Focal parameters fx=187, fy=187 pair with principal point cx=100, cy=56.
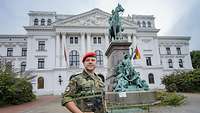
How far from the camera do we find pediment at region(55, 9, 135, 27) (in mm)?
40312

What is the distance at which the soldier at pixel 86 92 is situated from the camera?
246 centimetres

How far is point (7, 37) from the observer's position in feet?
140

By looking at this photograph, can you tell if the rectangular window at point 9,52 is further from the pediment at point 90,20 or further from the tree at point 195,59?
the tree at point 195,59

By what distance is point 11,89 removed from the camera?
55.3 ft

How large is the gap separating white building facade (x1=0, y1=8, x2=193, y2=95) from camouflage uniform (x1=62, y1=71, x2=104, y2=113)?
35100 mm

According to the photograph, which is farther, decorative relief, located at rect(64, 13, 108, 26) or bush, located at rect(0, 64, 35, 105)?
decorative relief, located at rect(64, 13, 108, 26)

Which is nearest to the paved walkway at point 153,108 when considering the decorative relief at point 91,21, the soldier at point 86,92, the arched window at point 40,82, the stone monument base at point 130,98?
the stone monument base at point 130,98

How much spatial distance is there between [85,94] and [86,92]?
0.10ft

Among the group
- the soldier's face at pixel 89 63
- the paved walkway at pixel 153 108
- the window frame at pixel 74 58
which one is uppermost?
the window frame at pixel 74 58

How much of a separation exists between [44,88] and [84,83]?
37.7 metres

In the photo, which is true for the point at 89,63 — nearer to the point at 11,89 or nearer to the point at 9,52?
the point at 11,89

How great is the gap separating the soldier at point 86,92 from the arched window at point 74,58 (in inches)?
1448

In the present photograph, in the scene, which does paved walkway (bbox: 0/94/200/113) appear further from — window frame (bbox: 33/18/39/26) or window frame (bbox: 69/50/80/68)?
window frame (bbox: 33/18/39/26)

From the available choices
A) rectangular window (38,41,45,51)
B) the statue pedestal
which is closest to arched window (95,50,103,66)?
rectangular window (38,41,45,51)
